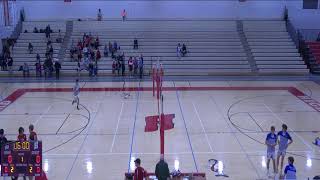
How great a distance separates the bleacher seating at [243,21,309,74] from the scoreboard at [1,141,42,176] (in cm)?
2517

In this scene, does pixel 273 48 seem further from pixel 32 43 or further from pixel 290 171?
pixel 290 171

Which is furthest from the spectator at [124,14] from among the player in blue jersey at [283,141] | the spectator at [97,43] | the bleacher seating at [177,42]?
the player in blue jersey at [283,141]

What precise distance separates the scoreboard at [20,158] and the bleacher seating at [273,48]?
82.6 ft

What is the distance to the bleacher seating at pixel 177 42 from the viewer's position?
3450 centimetres

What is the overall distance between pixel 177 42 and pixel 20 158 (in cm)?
2724

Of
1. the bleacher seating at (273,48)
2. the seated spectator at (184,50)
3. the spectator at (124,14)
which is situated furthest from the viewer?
the spectator at (124,14)

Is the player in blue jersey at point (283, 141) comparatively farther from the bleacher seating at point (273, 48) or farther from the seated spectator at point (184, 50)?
the seated spectator at point (184, 50)

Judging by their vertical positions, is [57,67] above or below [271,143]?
above

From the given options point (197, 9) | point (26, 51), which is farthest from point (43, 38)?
point (197, 9)

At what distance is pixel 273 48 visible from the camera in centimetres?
3647

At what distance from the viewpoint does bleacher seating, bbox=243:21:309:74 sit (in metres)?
34.4

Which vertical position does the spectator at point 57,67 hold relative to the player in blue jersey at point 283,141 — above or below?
above

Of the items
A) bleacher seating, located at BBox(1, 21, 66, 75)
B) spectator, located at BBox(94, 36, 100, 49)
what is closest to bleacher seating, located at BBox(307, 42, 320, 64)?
spectator, located at BBox(94, 36, 100, 49)

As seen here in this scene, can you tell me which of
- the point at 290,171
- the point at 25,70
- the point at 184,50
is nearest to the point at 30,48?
the point at 25,70
